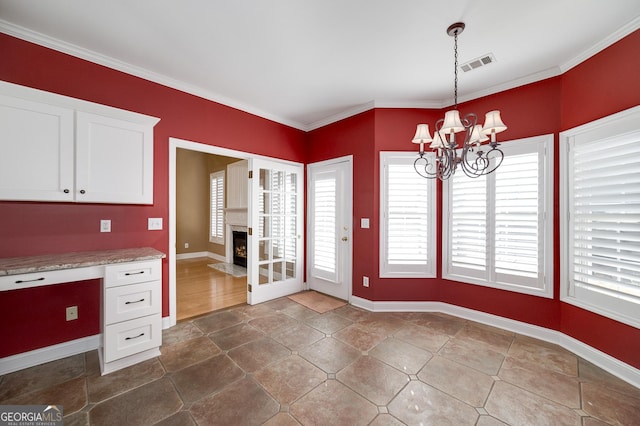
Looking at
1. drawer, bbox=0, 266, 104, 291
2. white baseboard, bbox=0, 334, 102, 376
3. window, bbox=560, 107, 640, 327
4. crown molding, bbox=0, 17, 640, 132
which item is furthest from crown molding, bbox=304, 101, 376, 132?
white baseboard, bbox=0, 334, 102, 376

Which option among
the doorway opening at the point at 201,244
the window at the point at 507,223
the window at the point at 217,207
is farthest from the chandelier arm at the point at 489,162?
the window at the point at 217,207

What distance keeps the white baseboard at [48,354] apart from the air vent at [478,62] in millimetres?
4456

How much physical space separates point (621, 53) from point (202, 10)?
337 cm

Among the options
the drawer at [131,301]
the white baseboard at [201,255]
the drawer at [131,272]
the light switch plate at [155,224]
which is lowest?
the white baseboard at [201,255]

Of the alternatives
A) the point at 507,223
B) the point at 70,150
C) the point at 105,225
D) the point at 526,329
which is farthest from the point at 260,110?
the point at 526,329

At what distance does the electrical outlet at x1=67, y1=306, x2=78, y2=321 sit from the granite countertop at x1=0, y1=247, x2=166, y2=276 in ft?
1.68

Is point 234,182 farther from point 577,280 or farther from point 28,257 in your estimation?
point 577,280

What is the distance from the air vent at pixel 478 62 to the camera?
2.38 metres

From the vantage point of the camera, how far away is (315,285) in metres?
4.07

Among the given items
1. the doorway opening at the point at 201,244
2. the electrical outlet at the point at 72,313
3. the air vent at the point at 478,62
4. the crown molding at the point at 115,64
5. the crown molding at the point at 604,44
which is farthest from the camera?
the doorway opening at the point at 201,244

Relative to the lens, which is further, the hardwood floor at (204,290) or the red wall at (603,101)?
the hardwood floor at (204,290)

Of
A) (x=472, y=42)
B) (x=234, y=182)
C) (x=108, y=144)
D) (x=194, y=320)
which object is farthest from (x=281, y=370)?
(x=234, y=182)

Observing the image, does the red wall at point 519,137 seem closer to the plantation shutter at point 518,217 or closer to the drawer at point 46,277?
the plantation shutter at point 518,217

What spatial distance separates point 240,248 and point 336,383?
14.3 ft
